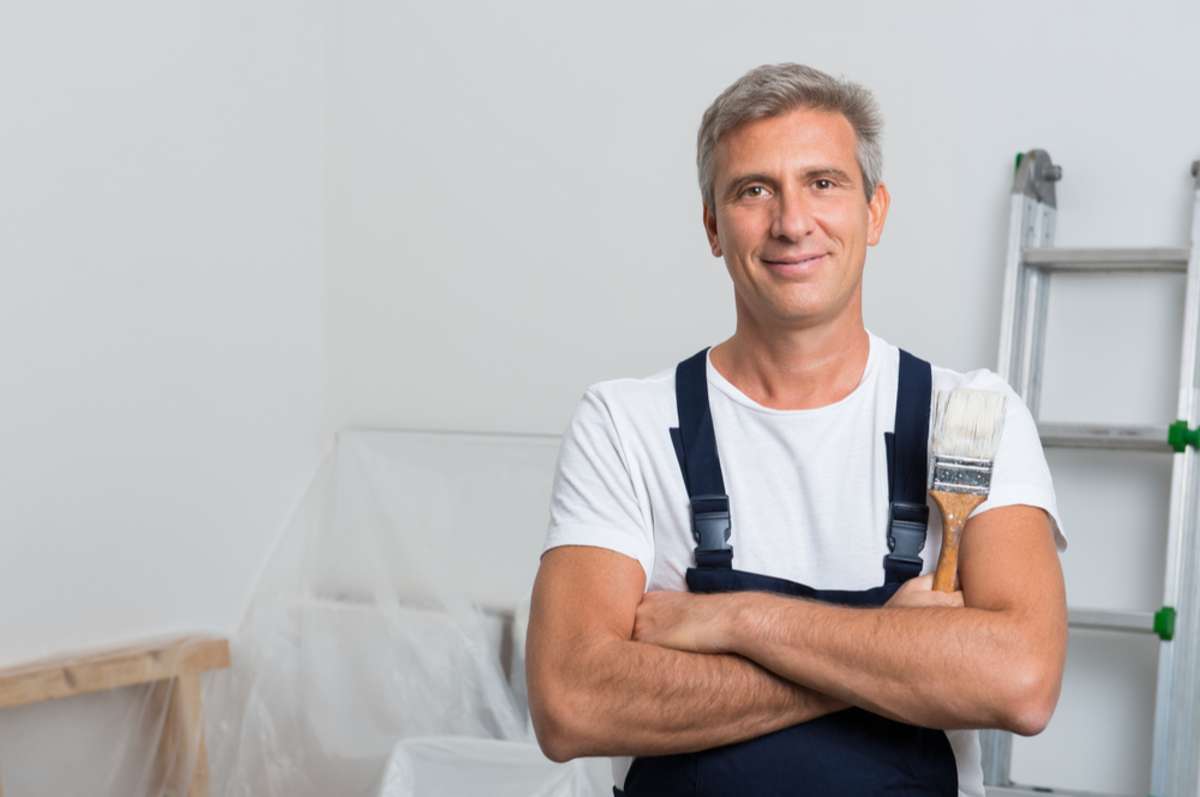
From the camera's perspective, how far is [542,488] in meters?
3.25

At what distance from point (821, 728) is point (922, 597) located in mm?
176

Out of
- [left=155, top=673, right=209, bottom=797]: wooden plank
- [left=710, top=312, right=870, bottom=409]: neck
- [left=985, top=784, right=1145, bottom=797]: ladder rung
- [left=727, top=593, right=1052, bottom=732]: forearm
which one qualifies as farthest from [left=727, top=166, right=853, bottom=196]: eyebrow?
[left=155, top=673, right=209, bottom=797]: wooden plank

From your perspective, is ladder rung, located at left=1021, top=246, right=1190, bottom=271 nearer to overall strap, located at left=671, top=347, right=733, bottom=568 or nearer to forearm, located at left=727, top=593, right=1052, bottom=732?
overall strap, located at left=671, top=347, right=733, bottom=568

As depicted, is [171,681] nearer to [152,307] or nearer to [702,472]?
[152,307]

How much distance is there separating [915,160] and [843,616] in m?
1.69

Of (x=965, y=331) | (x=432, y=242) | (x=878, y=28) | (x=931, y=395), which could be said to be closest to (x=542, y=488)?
(x=432, y=242)

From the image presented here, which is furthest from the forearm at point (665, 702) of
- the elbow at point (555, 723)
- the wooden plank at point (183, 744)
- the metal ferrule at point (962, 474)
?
the wooden plank at point (183, 744)

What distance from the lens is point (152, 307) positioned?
3141mm

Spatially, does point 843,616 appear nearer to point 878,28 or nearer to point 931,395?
point 931,395

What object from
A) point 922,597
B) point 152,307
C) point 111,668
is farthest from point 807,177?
point 111,668

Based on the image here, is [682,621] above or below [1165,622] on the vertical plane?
above

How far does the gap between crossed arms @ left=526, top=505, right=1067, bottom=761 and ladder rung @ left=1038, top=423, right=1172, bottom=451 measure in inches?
44.6

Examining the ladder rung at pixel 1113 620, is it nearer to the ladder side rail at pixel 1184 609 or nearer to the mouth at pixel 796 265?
the ladder side rail at pixel 1184 609

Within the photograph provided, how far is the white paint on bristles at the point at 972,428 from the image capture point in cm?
146
